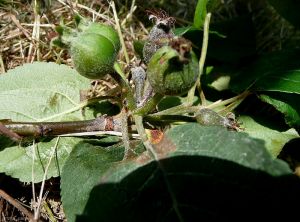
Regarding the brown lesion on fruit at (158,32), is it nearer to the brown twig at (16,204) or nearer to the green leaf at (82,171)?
the green leaf at (82,171)

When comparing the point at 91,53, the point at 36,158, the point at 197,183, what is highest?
the point at 91,53

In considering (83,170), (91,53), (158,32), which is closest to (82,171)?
(83,170)

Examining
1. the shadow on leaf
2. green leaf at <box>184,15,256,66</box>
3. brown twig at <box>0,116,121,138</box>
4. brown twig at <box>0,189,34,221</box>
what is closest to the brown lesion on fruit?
brown twig at <box>0,116,121,138</box>

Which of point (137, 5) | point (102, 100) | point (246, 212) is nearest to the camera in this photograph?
point (246, 212)

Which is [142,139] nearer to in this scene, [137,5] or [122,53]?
[122,53]

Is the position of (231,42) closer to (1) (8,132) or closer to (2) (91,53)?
(2) (91,53)

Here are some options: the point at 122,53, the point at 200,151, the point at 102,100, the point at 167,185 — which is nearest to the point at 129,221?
the point at 167,185

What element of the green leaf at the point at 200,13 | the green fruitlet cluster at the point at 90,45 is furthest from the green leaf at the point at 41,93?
the green leaf at the point at 200,13
